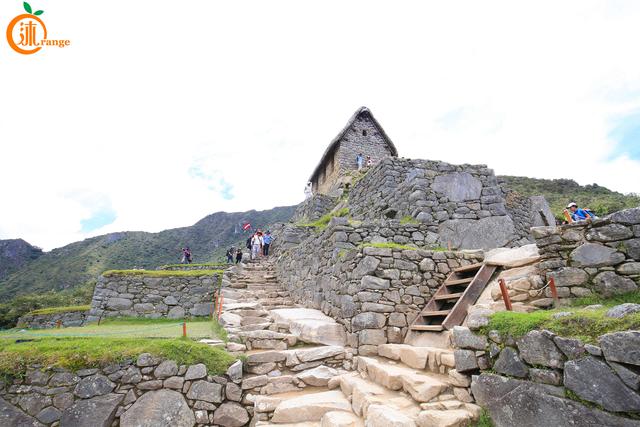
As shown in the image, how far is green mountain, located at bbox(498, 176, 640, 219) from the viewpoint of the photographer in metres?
19.8

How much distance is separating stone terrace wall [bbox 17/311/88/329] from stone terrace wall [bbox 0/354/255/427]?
11203 mm

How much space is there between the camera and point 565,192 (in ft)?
80.0

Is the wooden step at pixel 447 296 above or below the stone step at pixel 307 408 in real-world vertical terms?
above

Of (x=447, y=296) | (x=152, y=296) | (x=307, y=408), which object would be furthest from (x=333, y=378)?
(x=152, y=296)

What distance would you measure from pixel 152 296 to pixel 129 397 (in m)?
7.42

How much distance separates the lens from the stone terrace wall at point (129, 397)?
516 centimetres

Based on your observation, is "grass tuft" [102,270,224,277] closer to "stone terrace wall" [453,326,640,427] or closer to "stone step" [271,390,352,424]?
"stone step" [271,390,352,424]

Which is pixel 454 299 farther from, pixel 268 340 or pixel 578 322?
pixel 268 340

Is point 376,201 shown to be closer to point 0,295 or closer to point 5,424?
point 5,424

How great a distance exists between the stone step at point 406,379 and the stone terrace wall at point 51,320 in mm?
15320

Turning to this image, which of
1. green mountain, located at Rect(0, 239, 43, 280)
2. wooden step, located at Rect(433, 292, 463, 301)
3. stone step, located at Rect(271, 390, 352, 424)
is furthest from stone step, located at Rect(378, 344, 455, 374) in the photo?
green mountain, located at Rect(0, 239, 43, 280)

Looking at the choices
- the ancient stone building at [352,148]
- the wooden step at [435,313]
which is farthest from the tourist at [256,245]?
the wooden step at [435,313]

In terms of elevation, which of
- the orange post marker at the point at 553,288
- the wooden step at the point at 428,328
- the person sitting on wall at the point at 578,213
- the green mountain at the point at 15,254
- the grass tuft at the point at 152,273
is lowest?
the wooden step at the point at 428,328

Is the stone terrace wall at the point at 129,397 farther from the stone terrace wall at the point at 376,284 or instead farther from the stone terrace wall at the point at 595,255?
the stone terrace wall at the point at 595,255
